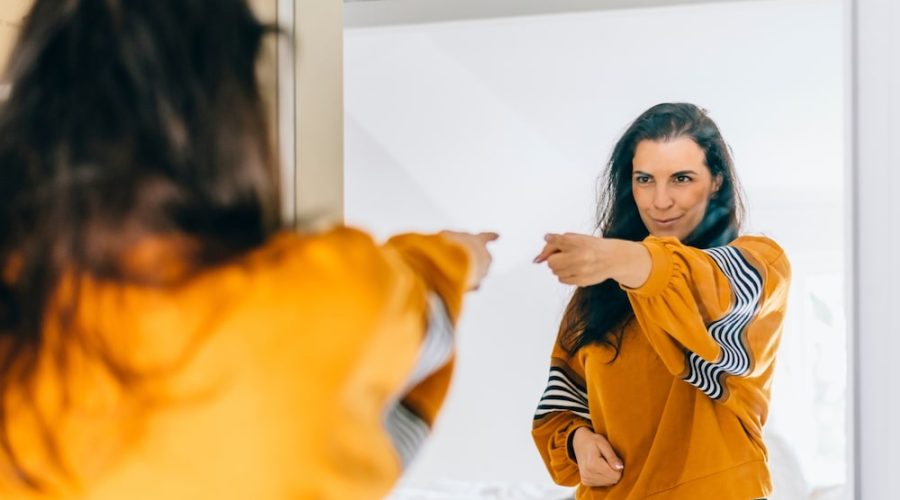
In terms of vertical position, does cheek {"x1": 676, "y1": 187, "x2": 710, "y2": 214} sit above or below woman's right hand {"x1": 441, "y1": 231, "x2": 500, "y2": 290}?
above

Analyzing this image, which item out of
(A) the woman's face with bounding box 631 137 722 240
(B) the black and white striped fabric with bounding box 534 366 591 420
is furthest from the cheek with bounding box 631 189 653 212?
(B) the black and white striped fabric with bounding box 534 366 591 420

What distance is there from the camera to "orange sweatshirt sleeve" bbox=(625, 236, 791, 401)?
1049 mm

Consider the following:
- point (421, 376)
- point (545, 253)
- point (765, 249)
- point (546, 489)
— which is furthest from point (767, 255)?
point (421, 376)

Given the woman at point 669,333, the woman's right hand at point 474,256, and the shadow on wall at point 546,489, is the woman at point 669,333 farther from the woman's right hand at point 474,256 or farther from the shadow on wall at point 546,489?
the woman's right hand at point 474,256

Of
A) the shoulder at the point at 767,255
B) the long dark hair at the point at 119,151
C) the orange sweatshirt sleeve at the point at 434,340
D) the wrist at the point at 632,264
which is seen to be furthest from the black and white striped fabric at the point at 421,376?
the shoulder at the point at 767,255

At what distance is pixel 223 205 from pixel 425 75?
590 mm

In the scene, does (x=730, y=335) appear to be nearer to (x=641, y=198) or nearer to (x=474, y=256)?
(x=641, y=198)

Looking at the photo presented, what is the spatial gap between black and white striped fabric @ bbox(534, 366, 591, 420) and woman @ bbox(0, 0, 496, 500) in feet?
1.57

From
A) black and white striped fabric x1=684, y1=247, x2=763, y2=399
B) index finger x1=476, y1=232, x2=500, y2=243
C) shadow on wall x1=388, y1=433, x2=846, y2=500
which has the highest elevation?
index finger x1=476, y1=232, x2=500, y2=243

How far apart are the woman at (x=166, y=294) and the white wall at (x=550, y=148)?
486 millimetres

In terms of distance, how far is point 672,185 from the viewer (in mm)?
1091

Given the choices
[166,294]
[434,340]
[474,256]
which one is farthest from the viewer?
[474,256]

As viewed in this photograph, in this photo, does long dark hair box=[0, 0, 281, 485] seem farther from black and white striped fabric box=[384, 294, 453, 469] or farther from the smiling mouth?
the smiling mouth

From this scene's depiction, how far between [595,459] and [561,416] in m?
→ 0.06
